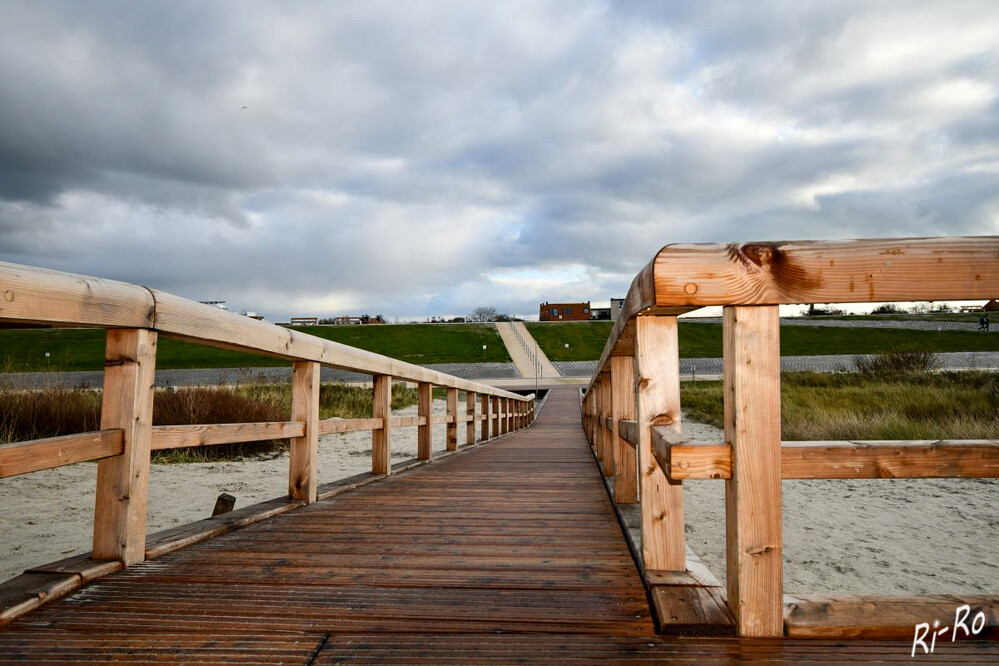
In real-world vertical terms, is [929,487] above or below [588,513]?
below

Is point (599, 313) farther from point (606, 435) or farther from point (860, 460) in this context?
point (860, 460)

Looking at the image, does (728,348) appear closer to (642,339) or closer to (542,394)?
(642,339)

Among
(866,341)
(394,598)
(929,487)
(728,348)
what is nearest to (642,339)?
(728,348)

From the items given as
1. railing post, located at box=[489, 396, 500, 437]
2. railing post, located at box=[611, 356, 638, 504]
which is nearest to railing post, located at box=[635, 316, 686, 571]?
railing post, located at box=[611, 356, 638, 504]

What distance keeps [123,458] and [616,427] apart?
228 cm

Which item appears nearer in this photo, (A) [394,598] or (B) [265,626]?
(B) [265,626]

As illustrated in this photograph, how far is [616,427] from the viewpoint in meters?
3.24

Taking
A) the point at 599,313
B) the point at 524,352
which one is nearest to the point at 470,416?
the point at 524,352

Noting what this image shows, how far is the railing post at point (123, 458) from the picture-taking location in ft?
6.91

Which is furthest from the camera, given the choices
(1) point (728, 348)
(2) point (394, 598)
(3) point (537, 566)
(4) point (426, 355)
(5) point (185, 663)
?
(4) point (426, 355)

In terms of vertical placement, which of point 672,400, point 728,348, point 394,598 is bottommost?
point 394,598

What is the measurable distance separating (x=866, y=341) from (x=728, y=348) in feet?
154

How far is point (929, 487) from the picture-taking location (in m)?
6.82

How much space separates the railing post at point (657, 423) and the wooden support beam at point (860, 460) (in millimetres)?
319
